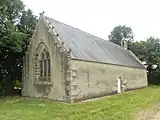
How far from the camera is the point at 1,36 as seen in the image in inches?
859

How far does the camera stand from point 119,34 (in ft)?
175

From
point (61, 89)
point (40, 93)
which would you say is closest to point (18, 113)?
point (61, 89)

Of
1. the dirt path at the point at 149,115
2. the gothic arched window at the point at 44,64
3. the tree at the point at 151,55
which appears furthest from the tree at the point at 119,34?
the dirt path at the point at 149,115

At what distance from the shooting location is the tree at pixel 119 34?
2092 inches

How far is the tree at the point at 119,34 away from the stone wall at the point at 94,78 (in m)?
22.4

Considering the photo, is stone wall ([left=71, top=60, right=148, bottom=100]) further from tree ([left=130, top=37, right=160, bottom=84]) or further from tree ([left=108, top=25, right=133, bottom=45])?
tree ([left=108, top=25, right=133, bottom=45])

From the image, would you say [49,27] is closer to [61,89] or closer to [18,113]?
[61,89]

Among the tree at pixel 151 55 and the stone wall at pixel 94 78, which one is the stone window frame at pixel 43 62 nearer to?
the stone wall at pixel 94 78

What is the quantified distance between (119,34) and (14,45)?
34.0 m

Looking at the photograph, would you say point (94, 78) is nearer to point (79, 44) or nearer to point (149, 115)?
point (79, 44)

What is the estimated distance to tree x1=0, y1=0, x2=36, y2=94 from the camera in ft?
78.1

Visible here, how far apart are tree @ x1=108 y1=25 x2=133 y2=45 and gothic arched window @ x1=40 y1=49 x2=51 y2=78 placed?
32.4 metres

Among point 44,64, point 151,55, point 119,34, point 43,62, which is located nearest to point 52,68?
point 44,64

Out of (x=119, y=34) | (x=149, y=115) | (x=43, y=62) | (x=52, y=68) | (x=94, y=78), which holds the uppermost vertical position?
(x=119, y=34)
